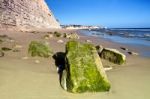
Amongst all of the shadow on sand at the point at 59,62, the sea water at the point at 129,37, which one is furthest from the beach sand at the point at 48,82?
the sea water at the point at 129,37

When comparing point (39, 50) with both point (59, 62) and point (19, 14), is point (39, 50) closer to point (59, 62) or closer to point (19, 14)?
point (59, 62)

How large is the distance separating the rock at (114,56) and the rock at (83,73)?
8.10ft

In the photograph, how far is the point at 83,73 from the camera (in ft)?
16.1

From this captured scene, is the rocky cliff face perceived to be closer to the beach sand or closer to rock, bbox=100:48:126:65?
rock, bbox=100:48:126:65

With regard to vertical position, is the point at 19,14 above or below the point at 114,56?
above

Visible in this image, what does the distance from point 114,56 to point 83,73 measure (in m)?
3.20

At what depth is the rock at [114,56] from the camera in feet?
25.2

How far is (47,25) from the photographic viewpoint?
143ft

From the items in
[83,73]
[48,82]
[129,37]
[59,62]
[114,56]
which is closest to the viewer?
[83,73]

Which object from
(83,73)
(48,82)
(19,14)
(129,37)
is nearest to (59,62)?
(48,82)

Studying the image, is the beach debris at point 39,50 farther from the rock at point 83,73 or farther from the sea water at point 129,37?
the sea water at point 129,37

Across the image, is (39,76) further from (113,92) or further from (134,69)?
(134,69)

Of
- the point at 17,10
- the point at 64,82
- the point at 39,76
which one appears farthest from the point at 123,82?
the point at 17,10

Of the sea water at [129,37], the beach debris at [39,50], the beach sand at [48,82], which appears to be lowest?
the sea water at [129,37]
